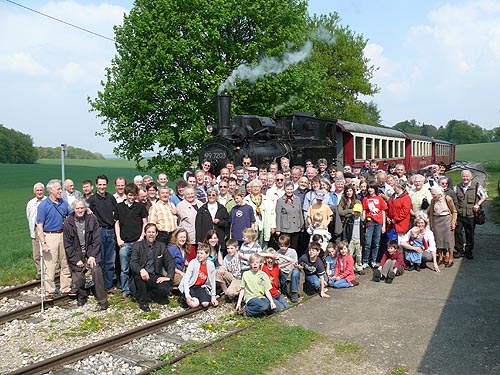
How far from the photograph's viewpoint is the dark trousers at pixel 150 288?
25.3 feet

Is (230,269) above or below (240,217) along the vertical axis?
below

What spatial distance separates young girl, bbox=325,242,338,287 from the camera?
335 inches

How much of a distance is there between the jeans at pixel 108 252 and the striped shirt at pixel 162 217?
77cm

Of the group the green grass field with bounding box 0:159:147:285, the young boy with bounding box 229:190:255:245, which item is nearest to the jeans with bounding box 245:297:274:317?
the young boy with bounding box 229:190:255:245

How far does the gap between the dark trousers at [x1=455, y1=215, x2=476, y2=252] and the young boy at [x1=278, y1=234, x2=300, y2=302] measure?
4224 mm

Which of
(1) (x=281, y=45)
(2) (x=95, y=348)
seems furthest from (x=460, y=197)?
(1) (x=281, y=45)

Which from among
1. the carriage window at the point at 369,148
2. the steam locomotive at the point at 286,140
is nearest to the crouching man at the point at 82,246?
the steam locomotive at the point at 286,140

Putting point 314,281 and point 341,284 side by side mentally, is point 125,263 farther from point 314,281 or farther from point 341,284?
point 341,284

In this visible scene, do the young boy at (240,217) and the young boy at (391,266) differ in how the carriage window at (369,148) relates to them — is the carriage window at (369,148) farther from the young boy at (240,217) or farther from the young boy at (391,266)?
the young boy at (240,217)

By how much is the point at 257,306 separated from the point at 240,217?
6.13 ft

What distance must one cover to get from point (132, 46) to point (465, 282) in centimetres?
1536

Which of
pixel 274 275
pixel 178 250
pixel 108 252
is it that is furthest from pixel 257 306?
pixel 108 252

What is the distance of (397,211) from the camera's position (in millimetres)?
9531

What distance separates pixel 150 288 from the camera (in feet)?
25.8
